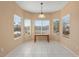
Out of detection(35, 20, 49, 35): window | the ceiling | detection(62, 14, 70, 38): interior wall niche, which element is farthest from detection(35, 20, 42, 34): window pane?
detection(62, 14, 70, 38): interior wall niche

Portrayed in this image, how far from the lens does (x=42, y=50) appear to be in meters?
3.10

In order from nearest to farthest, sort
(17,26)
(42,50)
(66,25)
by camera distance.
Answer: (17,26)
(42,50)
(66,25)

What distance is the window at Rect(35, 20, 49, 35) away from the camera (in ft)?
10.1

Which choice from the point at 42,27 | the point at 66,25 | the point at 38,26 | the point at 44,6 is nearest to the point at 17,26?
the point at 38,26

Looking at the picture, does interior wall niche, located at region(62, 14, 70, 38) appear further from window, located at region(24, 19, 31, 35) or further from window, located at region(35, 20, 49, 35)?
window, located at region(24, 19, 31, 35)

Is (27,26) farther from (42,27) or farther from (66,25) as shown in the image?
(66,25)

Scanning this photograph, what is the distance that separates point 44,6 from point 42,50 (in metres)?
1.17

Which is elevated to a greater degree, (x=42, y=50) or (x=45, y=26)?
(x=45, y=26)

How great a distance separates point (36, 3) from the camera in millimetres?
2939

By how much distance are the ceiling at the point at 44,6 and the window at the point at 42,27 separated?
0.96 feet

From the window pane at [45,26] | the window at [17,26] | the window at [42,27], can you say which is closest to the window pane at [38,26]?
the window at [42,27]

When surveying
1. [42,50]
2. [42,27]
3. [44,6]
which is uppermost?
[44,6]

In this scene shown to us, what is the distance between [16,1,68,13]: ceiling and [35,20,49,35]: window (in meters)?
0.29

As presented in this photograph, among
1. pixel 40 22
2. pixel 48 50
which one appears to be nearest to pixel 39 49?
pixel 48 50
